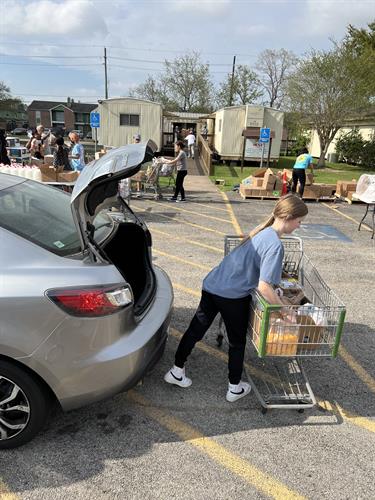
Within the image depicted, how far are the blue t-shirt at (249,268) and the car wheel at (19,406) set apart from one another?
1.37 meters

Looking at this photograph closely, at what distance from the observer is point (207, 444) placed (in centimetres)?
264

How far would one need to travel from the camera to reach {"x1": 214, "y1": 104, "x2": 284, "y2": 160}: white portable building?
21.2 m

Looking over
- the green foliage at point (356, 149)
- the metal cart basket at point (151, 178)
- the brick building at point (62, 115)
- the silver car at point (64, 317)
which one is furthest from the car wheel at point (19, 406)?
the brick building at point (62, 115)

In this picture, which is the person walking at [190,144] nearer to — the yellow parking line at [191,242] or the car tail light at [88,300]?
the yellow parking line at [191,242]

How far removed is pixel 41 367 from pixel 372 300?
168 inches

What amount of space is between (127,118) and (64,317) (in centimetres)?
2139

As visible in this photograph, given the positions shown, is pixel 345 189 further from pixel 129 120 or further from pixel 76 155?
pixel 129 120

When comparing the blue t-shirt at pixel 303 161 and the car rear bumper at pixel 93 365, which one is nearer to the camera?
the car rear bumper at pixel 93 365

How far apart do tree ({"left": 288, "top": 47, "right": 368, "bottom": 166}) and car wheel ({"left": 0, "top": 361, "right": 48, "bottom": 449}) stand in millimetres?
23604

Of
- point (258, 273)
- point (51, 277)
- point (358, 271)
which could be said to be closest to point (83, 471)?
point (51, 277)

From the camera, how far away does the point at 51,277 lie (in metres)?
2.25

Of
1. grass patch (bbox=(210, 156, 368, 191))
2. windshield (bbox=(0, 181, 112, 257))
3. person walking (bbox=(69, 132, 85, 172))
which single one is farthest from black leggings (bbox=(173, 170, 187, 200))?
windshield (bbox=(0, 181, 112, 257))

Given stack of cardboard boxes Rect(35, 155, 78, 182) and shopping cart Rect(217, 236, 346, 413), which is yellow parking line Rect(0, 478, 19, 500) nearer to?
shopping cart Rect(217, 236, 346, 413)

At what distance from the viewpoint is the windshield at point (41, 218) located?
2.44 m
